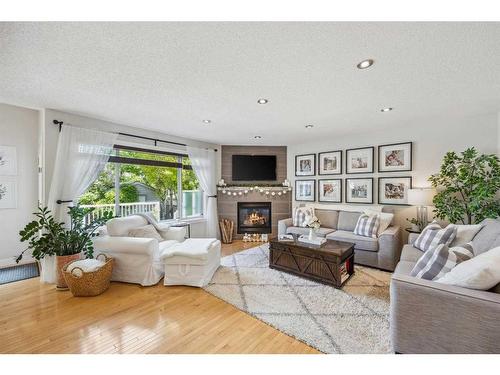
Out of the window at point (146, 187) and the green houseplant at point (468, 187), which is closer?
the green houseplant at point (468, 187)

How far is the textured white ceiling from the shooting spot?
1.36m

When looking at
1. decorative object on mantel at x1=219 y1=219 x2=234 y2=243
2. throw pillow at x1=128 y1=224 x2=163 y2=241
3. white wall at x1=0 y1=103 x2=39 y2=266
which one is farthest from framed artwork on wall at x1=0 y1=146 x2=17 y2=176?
decorative object on mantel at x1=219 y1=219 x2=234 y2=243

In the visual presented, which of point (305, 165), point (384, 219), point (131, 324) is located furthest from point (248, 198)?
point (131, 324)

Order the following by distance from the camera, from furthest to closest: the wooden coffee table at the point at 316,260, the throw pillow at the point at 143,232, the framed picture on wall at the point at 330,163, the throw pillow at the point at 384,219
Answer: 1. the framed picture on wall at the point at 330,163
2. the throw pillow at the point at 384,219
3. the throw pillow at the point at 143,232
4. the wooden coffee table at the point at 316,260

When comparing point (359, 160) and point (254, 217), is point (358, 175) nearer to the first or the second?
point (359, 160)

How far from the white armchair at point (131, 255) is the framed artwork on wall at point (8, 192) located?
1.68 metres

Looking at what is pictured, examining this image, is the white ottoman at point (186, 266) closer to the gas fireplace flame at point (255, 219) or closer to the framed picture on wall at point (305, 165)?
the gas fireplace flame at point (255, 219)

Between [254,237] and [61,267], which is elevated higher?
[61,267]

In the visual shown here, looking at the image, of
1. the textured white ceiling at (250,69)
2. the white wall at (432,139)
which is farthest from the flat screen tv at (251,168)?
the textured white ceiling at (250,69)

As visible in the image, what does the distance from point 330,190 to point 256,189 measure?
1682 millimetres

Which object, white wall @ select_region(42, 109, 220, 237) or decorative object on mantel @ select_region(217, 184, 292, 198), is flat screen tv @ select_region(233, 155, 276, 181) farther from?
white wall @ select_region(42, 109, 220, 237)

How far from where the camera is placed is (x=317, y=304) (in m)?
2.20

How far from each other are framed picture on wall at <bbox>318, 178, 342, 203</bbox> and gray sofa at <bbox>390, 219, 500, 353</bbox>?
124 inches

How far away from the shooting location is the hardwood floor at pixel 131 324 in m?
1.61
